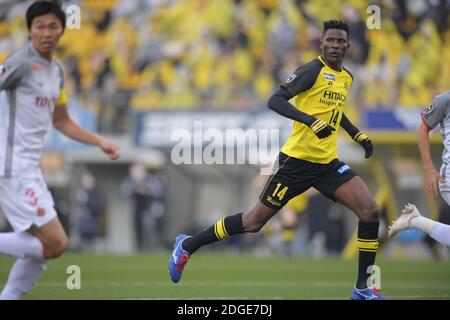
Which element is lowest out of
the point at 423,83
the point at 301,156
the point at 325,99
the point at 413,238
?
the point at 413,238

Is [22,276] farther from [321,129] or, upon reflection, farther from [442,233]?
[442,233]

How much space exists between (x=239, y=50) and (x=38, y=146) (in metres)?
16.7

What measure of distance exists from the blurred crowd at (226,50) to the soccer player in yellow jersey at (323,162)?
11765 millimetres

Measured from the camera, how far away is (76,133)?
741cm

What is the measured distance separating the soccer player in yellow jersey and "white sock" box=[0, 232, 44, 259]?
2.36 meters

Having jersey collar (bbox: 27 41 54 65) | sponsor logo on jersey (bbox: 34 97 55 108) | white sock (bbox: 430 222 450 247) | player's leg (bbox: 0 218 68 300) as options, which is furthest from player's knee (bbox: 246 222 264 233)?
jersey collar (bbox: 27 41 54 65)

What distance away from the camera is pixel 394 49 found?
840 inches

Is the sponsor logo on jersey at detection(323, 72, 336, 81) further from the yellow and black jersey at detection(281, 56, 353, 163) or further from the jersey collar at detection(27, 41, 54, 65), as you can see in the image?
the jersey collar at detection(27, 41, 54, 65)

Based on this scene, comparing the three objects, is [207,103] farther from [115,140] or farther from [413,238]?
[413,238]

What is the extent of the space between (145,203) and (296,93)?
1507 cm

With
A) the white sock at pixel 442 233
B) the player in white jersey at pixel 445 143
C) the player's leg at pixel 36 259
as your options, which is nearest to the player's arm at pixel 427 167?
the player in white jersey at pixel 445 143

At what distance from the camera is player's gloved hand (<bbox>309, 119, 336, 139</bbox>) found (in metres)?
7.42
